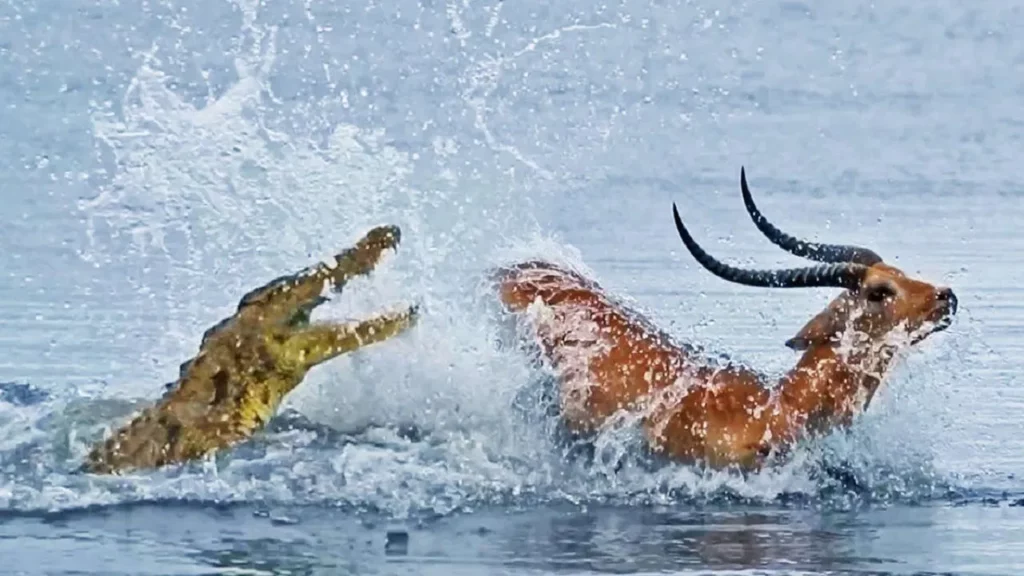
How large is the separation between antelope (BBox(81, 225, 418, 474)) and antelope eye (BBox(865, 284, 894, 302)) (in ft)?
6.13

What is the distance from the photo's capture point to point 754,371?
504 inches

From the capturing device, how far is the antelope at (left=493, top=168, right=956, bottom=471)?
12.4 m

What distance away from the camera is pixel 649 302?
52.1 ft

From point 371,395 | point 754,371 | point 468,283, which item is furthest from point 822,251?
point 371,395

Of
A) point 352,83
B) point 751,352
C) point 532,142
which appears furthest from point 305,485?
point 352,83

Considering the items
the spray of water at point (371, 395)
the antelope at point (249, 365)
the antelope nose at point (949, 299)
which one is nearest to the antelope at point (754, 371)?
the antelope nose at point (949, 299)

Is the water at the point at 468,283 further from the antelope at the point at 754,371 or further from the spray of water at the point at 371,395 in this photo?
the antelope at the point at 754,371

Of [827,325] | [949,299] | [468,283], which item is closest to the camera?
[949,299]

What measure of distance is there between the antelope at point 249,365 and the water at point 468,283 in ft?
0.45

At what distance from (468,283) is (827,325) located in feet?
5.89

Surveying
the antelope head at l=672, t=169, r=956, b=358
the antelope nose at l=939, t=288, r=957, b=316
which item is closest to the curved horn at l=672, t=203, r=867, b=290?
the antelope head at l=672, t=169, r=956, b=358

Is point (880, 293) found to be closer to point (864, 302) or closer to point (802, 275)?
point (864, 302)

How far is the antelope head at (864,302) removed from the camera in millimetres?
12336

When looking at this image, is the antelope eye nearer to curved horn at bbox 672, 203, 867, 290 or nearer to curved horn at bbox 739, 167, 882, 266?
curved horn at bbox 672, 203, 867, 290
